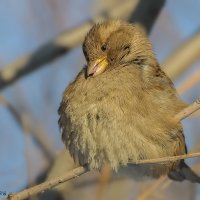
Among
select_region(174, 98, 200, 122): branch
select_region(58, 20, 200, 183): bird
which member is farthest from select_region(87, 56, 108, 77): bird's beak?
select_region(174, 98, 200, 122): branch

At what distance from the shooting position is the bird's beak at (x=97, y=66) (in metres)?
4.06

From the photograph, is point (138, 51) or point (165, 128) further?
point (138, 51)

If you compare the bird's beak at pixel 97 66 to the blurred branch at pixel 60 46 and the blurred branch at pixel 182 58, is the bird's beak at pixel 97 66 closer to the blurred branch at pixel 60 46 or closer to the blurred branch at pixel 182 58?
the blurred branch at pixel 60 46

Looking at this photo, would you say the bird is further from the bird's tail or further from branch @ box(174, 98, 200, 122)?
branch @ box(174, 98, 200, 122)

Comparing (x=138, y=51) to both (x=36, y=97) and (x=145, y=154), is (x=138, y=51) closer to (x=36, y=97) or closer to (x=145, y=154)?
(x=145, y=154)

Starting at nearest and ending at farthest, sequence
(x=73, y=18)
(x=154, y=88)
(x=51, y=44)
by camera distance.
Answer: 1. (x=154, y=88)
2. (x=51, y=44)
3. (x=73, y=18)

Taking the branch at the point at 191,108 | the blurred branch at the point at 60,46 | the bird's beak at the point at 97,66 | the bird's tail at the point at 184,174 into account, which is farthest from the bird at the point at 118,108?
the blurred branch at the point at 60,46

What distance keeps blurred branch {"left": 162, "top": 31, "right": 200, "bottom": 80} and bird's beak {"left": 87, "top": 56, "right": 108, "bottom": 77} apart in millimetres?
951

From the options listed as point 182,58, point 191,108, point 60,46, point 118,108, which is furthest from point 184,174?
point 191,108

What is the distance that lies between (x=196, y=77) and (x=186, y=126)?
1673mm

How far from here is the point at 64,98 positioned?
13.6 ft

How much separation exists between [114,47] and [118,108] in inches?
19.0

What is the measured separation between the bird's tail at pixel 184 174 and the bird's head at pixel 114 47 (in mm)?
772

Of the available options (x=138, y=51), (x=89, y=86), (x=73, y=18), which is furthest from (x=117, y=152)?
(x=73, y=18)
